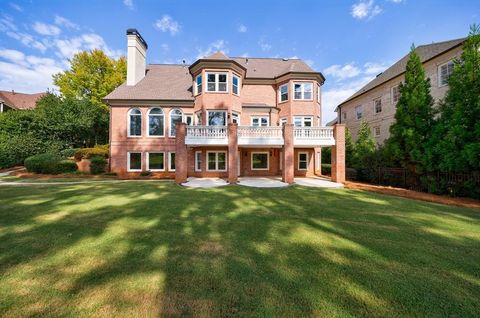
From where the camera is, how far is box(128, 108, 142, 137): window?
1803 centimetres

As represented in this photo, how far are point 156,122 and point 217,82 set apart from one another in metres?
6.56

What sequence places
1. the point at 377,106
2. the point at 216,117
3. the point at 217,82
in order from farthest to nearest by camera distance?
1. the point at 377,106
2. the point at 216,117
3. the point at 217,82

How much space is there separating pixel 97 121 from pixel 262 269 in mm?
31214

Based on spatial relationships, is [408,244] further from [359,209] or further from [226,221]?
[226,221]

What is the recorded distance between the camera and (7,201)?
797 cm

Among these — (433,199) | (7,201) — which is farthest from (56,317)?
(433,199)

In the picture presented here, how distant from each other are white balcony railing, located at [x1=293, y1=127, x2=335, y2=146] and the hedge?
19.6 metres

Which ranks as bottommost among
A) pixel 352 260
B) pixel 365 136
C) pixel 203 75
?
pixel 352 260

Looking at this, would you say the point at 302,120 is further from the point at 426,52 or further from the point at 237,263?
the point at 237,263

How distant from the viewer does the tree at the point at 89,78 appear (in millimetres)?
32000

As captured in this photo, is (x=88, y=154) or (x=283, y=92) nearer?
(x=88, y=154)

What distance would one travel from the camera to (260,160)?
18.3 metres

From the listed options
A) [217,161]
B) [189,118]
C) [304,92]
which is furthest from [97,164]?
[304,92]

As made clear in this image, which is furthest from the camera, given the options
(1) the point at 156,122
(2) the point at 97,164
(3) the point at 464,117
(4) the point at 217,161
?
(1) the point at 156,122
